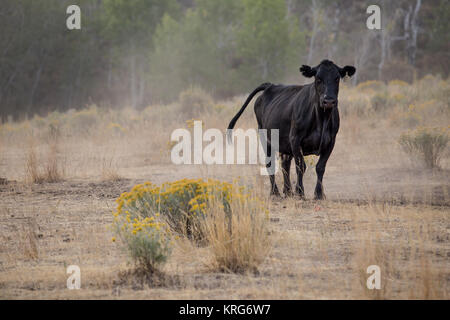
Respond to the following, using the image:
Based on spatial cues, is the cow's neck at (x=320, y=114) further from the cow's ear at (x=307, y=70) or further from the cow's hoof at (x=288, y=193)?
the cow's hoof at (x=288, y=193)

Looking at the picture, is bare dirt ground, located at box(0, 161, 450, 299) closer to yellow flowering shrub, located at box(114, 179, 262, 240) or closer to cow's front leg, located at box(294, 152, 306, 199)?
cow's front leg, located at box(294, 152, 306, 199)

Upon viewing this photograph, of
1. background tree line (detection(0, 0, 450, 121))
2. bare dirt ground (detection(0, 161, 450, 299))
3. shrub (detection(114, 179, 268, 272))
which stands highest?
background tree line (detection(0, 0, 450, 121))

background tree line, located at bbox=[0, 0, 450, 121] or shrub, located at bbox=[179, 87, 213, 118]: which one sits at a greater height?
background tree line, located at bbox=[0, 0, 450, 121]

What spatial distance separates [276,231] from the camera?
7.25 m

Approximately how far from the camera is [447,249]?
6.43m

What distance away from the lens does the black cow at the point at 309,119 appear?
872 centimetres

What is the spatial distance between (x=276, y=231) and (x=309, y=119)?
2.53 m

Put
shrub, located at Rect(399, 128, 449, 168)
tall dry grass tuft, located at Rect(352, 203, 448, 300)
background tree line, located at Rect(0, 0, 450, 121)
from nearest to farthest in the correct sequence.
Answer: tall dry grass tuft, located at Rect(352, 203, 448, 300) → shrub, located at Rect(399, 128, 449, 168) → background tree line, located at Rect(0, 0, 450, 121)

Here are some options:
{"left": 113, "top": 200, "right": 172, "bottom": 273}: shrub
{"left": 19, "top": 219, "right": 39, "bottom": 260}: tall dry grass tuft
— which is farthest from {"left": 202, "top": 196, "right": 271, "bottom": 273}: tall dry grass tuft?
{"left": 19, "top": 219, "right": 39, "bottom": 260}: tall dry grass tuft

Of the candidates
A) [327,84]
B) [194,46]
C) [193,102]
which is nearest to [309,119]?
[327,84]

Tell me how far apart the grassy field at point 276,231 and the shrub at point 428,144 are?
155 mm

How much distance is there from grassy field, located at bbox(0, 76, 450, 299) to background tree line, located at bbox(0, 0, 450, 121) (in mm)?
27313

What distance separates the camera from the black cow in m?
8.72

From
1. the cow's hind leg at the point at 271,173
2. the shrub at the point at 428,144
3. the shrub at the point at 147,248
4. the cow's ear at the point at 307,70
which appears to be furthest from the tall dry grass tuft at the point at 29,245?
the shrub at the point at 428,144
